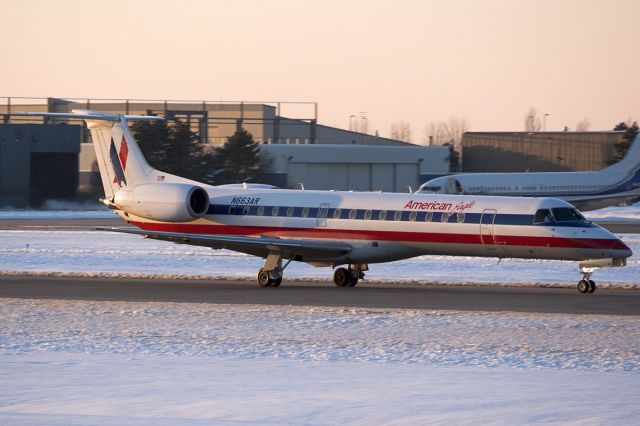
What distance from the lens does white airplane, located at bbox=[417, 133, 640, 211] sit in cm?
6481

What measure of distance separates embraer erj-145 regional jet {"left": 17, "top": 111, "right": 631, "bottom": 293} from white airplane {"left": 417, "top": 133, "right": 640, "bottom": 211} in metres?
36.0

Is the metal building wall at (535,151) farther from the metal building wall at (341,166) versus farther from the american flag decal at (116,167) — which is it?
the american flag decal at (116,167)

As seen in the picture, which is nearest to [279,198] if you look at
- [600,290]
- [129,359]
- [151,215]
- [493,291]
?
[151,215]

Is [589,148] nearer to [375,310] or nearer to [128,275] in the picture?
[128,275]

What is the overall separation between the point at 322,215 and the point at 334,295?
3462 millimetres

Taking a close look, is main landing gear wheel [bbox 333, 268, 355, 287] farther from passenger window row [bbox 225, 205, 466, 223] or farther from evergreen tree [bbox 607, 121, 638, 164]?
evergreen tree [bbox 607, 121, 638, 164]

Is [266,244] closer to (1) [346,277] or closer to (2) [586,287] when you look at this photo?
(1) [346,277]

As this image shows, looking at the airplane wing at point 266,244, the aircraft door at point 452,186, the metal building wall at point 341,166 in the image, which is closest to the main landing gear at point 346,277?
the airplane wing at point 266,244

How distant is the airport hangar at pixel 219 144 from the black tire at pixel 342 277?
37.8 meters

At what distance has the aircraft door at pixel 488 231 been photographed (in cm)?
2477

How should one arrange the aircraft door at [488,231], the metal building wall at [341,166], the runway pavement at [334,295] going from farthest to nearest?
1. the metal building wall at [341,166]
2. the aircraft door at [488,231]
3. the runway pavement at [334,295]

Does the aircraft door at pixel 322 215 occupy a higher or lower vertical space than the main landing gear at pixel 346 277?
higher

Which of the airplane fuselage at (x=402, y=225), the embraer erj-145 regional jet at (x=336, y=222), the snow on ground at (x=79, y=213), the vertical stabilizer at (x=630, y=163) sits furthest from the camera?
the vertical stabilizer at (x=630, y=163)

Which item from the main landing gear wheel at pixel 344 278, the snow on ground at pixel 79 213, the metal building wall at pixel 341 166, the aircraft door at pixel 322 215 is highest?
the metal building wall at pixel 341 166
